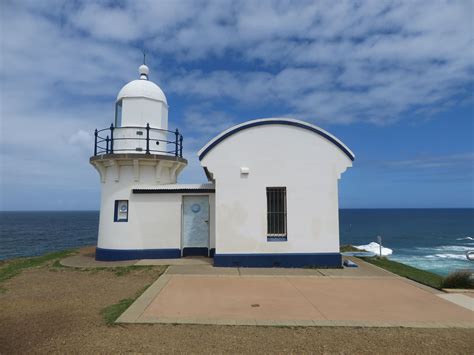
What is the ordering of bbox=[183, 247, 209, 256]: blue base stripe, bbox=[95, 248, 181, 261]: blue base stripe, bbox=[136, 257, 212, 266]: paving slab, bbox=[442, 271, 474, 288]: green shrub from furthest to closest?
bbox=[183, 247, 209, 256]: blue base stripe → bbox=[95, 248, 181, 261]: blue base stripe → bbox=[136, 257, 212, 266]: paving slab → bbox=[442, 271, 474, 288]: green shrub

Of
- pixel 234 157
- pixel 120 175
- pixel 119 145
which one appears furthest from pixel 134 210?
pixel 234 157

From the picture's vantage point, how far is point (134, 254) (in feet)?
39.7

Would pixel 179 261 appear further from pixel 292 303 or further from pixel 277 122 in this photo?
pixel 277 122

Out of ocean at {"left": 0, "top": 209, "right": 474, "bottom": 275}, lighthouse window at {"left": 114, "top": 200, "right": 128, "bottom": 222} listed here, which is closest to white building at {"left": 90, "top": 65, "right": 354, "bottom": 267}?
lighthouse window at {"left": 114, "top": 200, "right": 128, "bottom": 222}

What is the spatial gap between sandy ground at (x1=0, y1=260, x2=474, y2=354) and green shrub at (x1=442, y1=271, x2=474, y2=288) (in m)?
3.36

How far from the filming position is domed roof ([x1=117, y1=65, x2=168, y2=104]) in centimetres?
1324

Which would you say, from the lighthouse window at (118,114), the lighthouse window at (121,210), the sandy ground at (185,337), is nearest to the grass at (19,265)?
the lighthouse window at (121,210)

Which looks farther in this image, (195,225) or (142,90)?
(142,90)

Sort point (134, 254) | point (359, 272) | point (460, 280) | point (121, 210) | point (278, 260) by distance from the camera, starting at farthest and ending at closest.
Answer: point (121, 210), point (134, 254), point (278, 260), point (359, 272), point (460, 280)

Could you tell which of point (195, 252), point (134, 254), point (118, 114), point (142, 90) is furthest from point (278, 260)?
point (118, 114)

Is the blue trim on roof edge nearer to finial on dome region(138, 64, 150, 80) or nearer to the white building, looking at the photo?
the white building

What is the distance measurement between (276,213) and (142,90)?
7766 mm

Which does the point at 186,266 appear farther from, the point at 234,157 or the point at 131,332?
the point at 131,332

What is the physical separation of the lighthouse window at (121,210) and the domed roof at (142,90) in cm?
458
